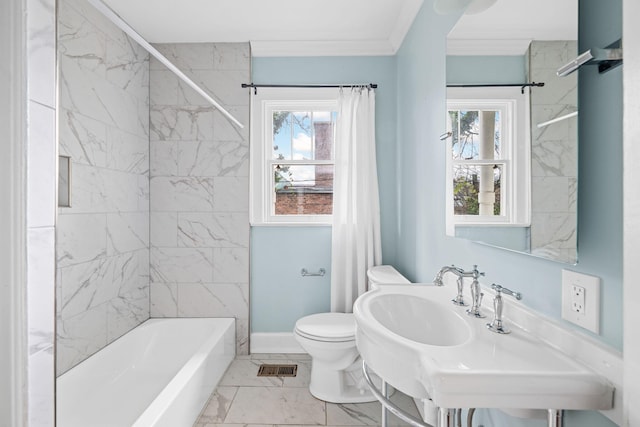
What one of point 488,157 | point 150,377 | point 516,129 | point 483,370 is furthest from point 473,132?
point 150,377

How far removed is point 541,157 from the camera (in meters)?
0.96

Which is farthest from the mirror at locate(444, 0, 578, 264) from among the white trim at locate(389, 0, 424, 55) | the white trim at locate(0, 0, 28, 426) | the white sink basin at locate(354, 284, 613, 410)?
the white trim at locate(0, 0, 28, 426)

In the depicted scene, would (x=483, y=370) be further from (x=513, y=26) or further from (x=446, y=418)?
(x=513, y=26)

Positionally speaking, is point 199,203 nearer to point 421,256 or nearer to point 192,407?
point 192,407

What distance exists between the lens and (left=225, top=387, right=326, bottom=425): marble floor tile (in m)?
1.82

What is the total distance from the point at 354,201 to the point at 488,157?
4.29 feet

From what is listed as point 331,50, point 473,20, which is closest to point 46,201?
point 473,20

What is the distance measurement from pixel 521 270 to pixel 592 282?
0.96 ft

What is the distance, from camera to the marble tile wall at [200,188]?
101 inches

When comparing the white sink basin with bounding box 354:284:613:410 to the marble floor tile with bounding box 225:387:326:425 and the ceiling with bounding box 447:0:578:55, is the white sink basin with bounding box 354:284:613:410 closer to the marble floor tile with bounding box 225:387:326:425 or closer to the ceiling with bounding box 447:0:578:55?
the ceiling with bounding box 447:0:578:55

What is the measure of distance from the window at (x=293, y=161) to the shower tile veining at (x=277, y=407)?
113 centimetres

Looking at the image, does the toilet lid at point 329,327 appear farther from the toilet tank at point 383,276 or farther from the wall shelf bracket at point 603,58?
the wall shelf bracket at point 603,58

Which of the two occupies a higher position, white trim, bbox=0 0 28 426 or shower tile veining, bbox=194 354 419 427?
white trim, bbox=0 0 28 426

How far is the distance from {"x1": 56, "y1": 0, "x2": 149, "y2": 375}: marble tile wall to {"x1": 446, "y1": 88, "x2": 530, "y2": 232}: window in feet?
6.25
